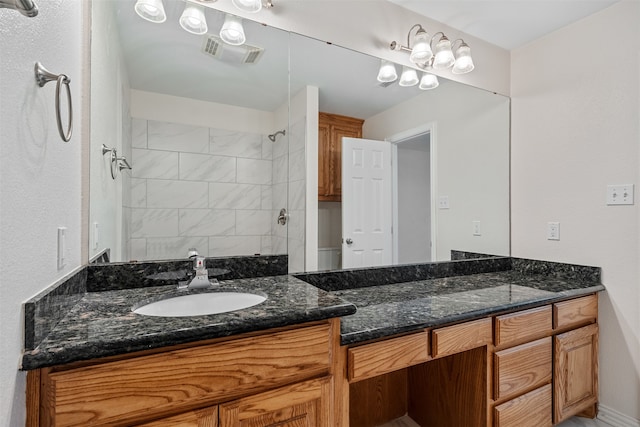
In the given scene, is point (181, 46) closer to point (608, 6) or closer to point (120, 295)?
point (120, 295)

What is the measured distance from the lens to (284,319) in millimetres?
900

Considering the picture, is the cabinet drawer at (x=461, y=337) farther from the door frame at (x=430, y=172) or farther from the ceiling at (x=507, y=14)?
the ceiling at (x=507, y=14)

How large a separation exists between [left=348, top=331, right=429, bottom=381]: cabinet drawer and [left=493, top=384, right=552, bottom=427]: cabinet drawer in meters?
0.56

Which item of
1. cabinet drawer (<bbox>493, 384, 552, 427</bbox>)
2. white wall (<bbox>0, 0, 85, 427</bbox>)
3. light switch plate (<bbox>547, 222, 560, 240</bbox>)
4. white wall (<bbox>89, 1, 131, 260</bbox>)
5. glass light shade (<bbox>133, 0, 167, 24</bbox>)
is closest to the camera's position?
white wall (<bbox>0, 0, 85, 427</bbox>)

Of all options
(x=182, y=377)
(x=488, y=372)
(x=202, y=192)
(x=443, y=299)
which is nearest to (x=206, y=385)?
(x=182, y=377)

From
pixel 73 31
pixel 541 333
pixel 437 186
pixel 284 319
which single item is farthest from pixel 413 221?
pixel 73 31

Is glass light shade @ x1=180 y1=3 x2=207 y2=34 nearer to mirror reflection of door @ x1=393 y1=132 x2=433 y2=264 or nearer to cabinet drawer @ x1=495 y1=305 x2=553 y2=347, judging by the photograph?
mirror reflection of door @ x1=393 y1=132 x2=433 y2=264

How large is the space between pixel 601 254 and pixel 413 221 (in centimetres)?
106

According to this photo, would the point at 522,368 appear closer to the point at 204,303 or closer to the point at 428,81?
the point at 204,303

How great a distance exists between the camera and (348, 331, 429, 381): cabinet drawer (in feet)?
3.49

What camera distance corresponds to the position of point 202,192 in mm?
1430

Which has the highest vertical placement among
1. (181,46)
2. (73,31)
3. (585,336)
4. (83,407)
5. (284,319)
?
(181,46)

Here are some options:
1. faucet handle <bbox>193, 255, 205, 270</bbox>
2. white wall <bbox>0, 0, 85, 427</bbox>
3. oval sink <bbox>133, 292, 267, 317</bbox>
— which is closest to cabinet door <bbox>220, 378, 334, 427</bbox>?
oval sink <bbox>133, 292, 267, 317</bbox>

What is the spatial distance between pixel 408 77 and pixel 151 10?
141 centimetres
